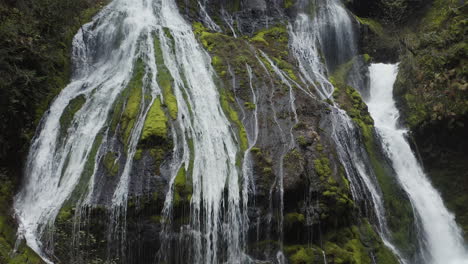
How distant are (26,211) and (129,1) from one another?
10528 mm

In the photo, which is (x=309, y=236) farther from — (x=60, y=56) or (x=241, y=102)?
(x=60, y=56)

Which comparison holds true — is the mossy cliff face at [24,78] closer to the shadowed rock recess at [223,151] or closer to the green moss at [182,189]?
the shadowed rock recess at [223,151]

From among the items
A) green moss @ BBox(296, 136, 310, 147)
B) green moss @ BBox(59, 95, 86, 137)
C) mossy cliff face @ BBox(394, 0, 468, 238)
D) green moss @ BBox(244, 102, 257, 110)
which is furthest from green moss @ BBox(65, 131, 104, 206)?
mossy cliff face @ BBox(394, 0, 468, 238)

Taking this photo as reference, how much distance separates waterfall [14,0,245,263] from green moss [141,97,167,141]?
0.06m

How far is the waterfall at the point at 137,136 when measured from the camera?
7730 mm

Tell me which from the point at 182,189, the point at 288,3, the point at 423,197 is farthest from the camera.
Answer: the point at 288,3

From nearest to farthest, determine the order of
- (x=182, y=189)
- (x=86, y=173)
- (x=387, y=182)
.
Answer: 1. (x=182, y=189)
2. (x=86, y=173)
3. (x=387, y=182)

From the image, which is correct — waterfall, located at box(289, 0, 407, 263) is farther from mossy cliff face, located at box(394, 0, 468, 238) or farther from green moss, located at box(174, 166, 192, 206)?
green moss, located at box(174, 166, 192, 206)

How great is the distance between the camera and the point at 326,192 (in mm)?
8234

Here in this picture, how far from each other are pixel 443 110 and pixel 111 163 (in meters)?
10.8

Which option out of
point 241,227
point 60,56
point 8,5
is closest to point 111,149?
point 241,227

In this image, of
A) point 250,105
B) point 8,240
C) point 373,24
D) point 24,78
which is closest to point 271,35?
point 250,105

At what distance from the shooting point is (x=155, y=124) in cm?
902

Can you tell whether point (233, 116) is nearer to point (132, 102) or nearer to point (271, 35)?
point (132, 102)
